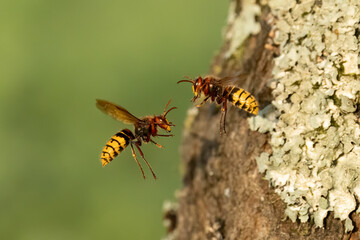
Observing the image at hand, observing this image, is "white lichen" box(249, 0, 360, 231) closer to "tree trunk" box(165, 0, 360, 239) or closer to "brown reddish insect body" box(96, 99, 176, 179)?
"tree trunk" box(165, 0, 360, 239)

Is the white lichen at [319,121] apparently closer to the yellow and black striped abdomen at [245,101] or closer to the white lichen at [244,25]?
the yellow and black striped abdomen at [245,101]

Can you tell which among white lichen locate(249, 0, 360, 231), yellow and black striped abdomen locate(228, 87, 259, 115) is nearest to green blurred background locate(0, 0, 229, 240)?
yellow and black striped abdomen locate(228, 87, 259, 115)

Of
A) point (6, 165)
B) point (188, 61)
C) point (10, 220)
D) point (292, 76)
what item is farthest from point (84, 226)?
point (292, 76)

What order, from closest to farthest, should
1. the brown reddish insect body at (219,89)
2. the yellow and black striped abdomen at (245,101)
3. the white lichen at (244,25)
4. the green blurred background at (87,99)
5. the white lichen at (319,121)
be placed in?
the white lichen at (319,121)
the yellow and black striped abdomen at (245,101)
the brown reddish insect body at (219,89)
the white lichen at (244,25)
the green blurred background at (87,99)

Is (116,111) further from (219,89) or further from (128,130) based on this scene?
(219,89)

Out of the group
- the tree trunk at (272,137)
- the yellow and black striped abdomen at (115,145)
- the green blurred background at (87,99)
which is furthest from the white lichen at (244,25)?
the green blurred background at (87,99)

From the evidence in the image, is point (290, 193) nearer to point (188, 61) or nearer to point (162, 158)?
point (162, 158)

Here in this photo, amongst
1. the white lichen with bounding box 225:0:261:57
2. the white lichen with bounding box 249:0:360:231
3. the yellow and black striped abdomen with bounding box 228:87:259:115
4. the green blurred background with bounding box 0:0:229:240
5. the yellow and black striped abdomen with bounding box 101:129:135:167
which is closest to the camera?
the white lichen with bounding box 249:0:360:231

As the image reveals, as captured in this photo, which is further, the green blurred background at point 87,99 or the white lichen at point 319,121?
the green blurred background at point 87,99
